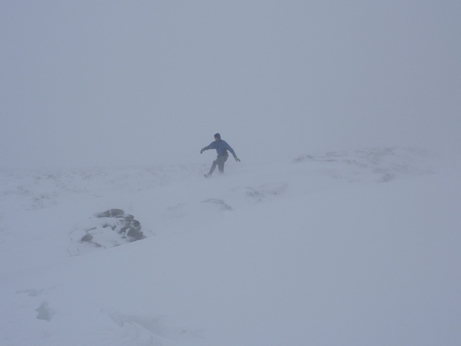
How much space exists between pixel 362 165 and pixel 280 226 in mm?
6734

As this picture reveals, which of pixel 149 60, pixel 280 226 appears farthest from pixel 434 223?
pixel 149 60

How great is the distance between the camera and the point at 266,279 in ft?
8.44

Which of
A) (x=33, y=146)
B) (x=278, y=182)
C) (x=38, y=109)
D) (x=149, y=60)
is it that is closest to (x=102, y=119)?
(x=38, y=109)

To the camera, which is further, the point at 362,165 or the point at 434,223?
the point at 362,165

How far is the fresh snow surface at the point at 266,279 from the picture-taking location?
1940mm

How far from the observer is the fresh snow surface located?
194 cm

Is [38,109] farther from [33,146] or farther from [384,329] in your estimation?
[384,329]

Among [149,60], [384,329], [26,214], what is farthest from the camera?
[149,60]

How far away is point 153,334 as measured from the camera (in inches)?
81.6

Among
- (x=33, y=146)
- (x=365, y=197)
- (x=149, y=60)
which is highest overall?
(x=149, y=60)

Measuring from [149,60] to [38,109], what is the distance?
46910 mm

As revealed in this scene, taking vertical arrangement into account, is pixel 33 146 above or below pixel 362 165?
below

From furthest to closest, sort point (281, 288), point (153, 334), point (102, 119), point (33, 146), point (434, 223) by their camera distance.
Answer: point (102, 119) < point (33, 146) < point (434, 223) < point (281, 288) < point (153, 334)

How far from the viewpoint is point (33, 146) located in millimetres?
23594
